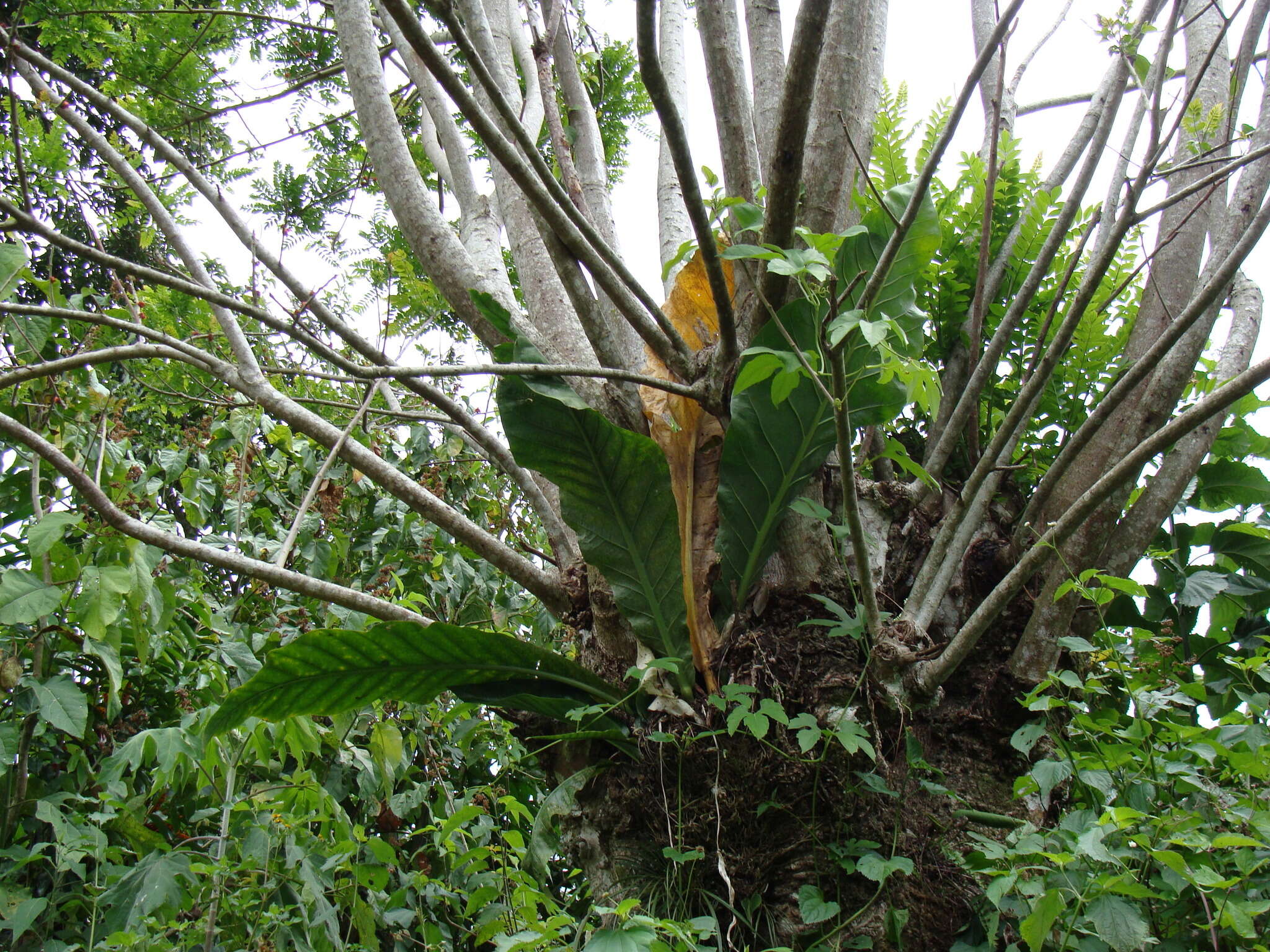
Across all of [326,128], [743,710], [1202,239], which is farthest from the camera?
[326,128]

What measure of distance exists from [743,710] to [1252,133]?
5.31ft

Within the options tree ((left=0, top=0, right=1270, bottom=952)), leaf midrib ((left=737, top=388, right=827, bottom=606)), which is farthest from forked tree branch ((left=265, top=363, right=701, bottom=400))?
leaf midrib ((left=737, top=388, right=827, bottom=606))

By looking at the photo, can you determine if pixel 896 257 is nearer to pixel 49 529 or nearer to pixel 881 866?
pixel 881 866

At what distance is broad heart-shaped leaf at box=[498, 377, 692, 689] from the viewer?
5.51ft

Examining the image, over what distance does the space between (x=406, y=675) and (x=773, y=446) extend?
805 mm

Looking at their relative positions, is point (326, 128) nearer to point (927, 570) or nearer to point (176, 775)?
point (176, 775)

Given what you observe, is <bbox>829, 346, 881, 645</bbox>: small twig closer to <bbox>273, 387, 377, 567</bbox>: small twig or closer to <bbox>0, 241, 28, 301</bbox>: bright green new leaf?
<bbox>273, 387, 377, 567</bbox>: small twig

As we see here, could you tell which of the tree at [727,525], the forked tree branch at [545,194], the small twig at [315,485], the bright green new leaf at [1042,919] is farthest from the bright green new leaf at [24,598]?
the bright green new leaf at [1042,919]

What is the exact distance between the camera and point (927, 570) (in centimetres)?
173

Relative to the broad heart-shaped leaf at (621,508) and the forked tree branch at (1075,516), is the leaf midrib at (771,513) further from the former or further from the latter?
the forked tree branch at (1075,516)

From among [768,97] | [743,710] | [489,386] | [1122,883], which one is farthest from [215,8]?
[1122,883]

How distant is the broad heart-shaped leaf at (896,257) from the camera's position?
161 centimetres

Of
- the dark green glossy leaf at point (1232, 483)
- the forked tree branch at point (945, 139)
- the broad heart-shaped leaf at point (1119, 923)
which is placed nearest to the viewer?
the broad heart-shaped leaf at point (1119, 923)

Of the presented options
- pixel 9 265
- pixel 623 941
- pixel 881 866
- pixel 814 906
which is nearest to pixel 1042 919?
pixel 881 866
